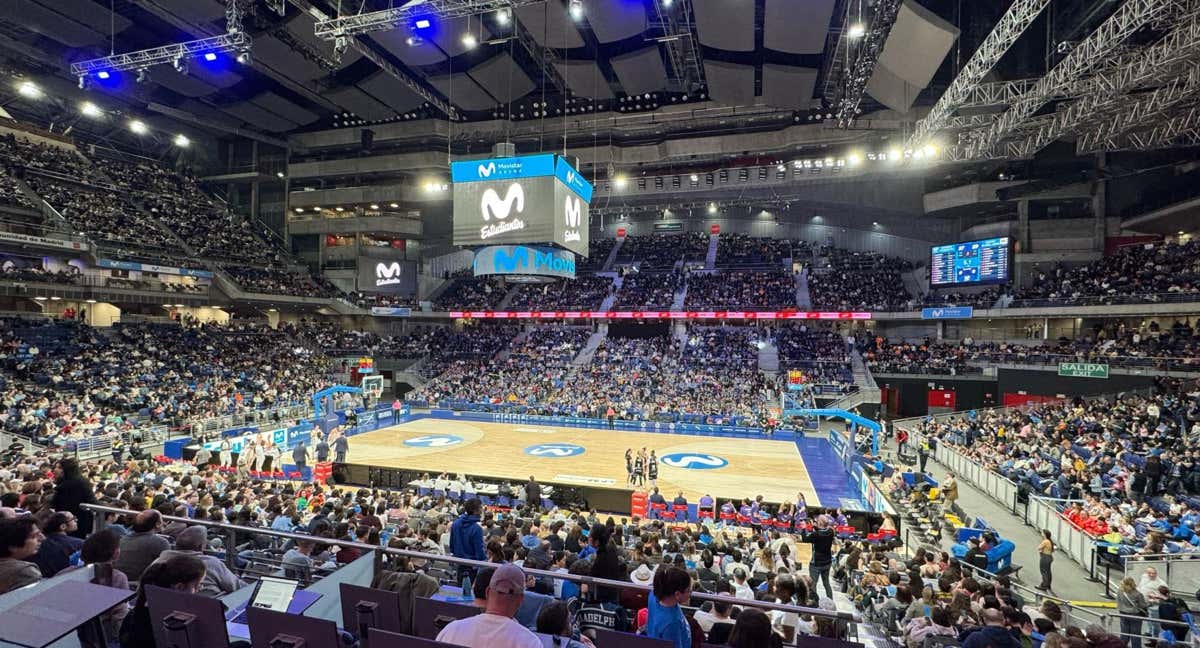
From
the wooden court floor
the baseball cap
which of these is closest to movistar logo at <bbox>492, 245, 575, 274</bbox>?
the wooden court floor

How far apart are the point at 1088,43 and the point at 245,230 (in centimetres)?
4907

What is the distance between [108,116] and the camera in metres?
38.1

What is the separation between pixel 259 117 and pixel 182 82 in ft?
20.9

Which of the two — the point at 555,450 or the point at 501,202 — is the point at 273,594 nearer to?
the point at 501,202

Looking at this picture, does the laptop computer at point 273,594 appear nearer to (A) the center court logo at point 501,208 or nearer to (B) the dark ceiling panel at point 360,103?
(A) the center court logo at point 501,208

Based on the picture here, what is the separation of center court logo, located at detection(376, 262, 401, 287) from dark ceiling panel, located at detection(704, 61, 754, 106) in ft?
89.1

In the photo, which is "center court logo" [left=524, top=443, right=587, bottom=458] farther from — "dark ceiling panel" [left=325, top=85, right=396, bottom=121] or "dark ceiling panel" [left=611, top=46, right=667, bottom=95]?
Answer: "dark ceiling panel" [left=325, top=85, right=396, bottom=121]

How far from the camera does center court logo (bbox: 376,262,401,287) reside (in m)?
44.3

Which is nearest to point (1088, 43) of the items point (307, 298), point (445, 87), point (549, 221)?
point (549, 221)

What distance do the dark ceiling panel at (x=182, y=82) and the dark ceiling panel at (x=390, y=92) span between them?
29.0 ft

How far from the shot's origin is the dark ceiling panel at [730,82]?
26.5 metres

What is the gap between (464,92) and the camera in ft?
105

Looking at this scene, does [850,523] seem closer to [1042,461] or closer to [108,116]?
[1042,461]

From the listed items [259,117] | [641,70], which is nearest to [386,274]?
[259,117]
